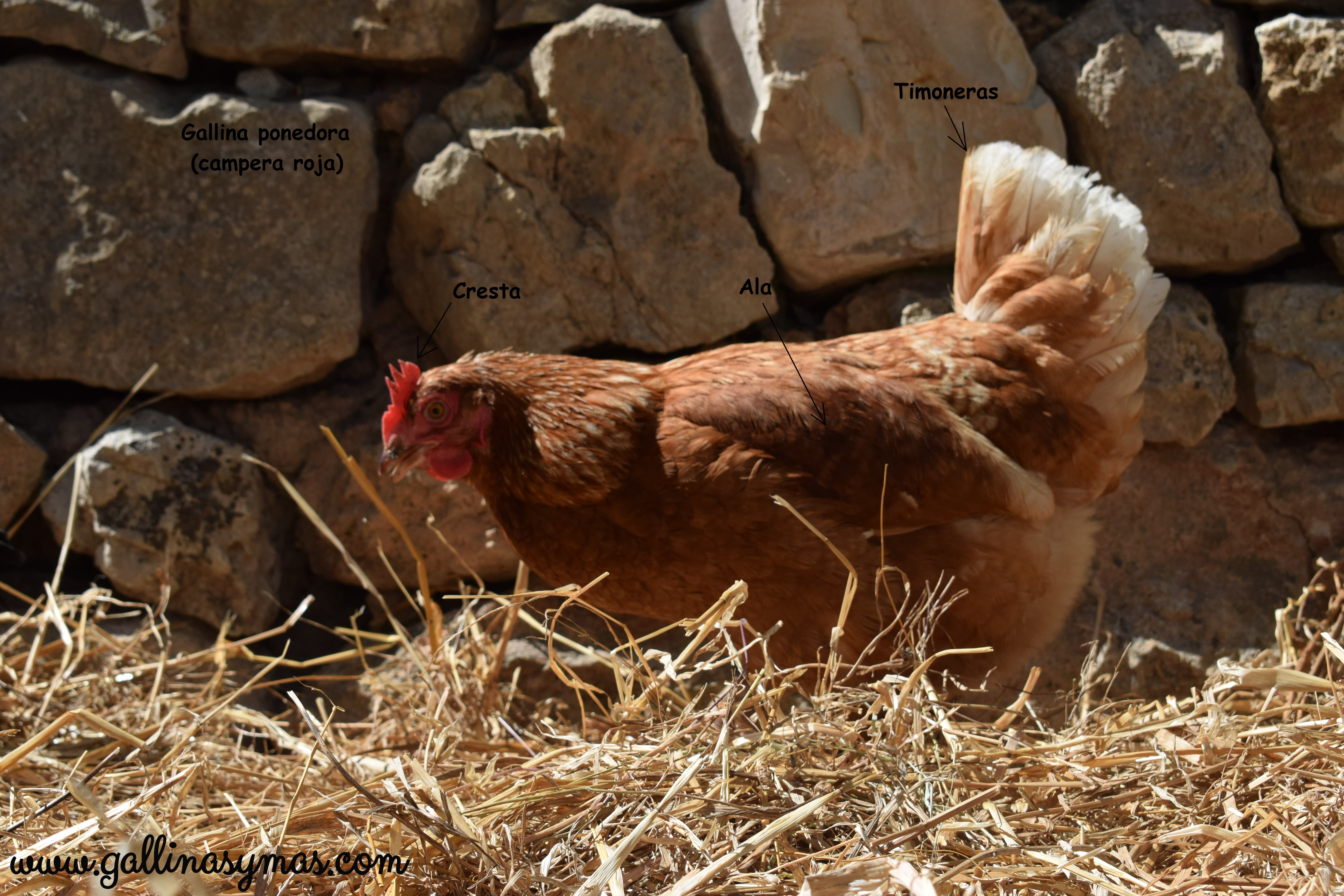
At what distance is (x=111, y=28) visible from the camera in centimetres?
238

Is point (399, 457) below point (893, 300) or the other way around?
below

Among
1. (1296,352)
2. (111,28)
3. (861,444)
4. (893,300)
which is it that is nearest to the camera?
(861,444)

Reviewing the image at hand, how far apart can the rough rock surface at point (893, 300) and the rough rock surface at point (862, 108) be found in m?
0.12

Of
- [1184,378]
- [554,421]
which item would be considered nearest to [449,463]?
[554,421]

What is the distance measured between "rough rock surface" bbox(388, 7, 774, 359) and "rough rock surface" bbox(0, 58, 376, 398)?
0.93 ft

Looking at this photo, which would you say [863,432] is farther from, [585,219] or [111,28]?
[111,28]

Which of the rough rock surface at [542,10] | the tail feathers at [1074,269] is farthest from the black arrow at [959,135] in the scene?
the rough rock surface at [542,10]

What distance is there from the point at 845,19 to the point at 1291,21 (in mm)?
1177

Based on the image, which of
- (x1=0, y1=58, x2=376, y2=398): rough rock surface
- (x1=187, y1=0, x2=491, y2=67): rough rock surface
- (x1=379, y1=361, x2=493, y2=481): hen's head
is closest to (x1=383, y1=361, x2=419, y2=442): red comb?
(x1=379, y1=361, x2=493, y2=481): hen's head

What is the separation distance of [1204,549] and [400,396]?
222 centimetres

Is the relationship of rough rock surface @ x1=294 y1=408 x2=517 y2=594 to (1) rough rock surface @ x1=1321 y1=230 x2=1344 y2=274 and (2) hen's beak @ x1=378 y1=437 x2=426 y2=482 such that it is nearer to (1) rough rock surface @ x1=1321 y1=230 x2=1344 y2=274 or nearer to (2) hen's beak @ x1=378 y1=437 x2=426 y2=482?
(2) hen's beak @ x1=378 y1=437 x2=426 y2=482

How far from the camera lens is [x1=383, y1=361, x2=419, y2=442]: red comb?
75.9 inches

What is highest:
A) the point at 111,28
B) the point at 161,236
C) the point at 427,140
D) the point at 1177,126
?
the point at 111,28

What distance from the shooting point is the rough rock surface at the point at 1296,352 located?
2.46 metres
